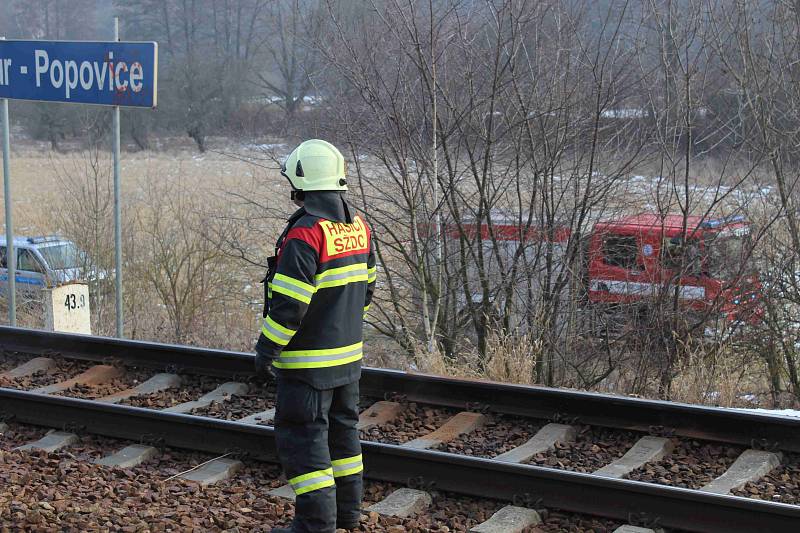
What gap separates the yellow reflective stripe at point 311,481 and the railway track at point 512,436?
3.40ft

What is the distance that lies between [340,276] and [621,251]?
7322mm

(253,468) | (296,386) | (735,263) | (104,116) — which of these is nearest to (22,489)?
(253,468)

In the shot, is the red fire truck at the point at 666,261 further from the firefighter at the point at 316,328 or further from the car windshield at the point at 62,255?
the firefighter at the point at 316,328

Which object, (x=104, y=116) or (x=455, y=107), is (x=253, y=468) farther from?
(x=104, y=116)

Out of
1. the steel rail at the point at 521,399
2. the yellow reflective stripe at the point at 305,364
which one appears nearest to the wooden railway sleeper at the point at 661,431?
the steel rail at the point at 521,399

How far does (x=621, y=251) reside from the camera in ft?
36.7

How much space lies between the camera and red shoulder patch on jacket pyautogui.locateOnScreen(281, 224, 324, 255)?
171 inches

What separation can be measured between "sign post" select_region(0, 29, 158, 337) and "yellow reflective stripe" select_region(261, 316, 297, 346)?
4681 mm

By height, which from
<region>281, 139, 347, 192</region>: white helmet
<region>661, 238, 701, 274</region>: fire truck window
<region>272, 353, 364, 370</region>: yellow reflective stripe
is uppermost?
<region>281, 139, 347, 192</region>: white helmet

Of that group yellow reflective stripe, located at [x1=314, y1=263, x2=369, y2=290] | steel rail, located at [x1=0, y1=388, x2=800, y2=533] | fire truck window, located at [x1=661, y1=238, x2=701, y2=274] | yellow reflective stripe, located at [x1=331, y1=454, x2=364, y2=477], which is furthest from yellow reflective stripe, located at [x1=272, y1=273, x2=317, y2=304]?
fire truck window, located at [x1=661, y1=238, x2=701, y2=274]

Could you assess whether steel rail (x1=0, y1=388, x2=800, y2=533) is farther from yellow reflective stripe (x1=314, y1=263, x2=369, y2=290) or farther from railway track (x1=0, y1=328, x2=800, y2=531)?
yellow reflective stripe (x1=314, y1=263, x2=369, y2=290)

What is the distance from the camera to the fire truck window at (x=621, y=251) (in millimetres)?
11117

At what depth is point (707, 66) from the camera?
10.8m

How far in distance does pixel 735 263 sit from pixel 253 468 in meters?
7.11
